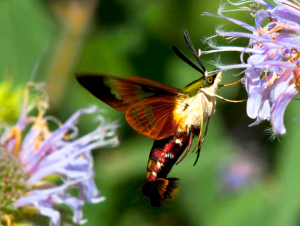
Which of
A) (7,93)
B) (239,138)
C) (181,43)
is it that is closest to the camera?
(7,93)

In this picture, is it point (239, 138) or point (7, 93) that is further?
point (239, 138)

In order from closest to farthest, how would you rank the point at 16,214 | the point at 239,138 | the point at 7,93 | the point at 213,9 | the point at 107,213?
the point at 16,214 → the point at 7,93 → the point at 107,213 → the point at 213,9 → the point at 239,138

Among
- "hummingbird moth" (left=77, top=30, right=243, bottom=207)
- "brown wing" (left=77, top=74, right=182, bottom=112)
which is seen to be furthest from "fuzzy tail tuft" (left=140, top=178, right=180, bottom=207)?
"brown wing" (left=77, top=74, right=182, bottom=112)

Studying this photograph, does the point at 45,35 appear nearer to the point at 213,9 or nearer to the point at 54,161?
the point at 213,9

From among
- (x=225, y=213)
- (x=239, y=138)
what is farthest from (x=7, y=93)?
(x=239, y=138)

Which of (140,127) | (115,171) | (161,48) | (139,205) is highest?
(140,127)

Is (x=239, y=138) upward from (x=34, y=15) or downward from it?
downward

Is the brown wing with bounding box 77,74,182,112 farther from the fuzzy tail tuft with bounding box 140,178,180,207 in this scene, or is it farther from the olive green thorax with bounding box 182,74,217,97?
the fuzzy tail tuft with bounding box 140,178,180,207

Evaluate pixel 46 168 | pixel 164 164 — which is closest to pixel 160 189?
pixel 164 164
